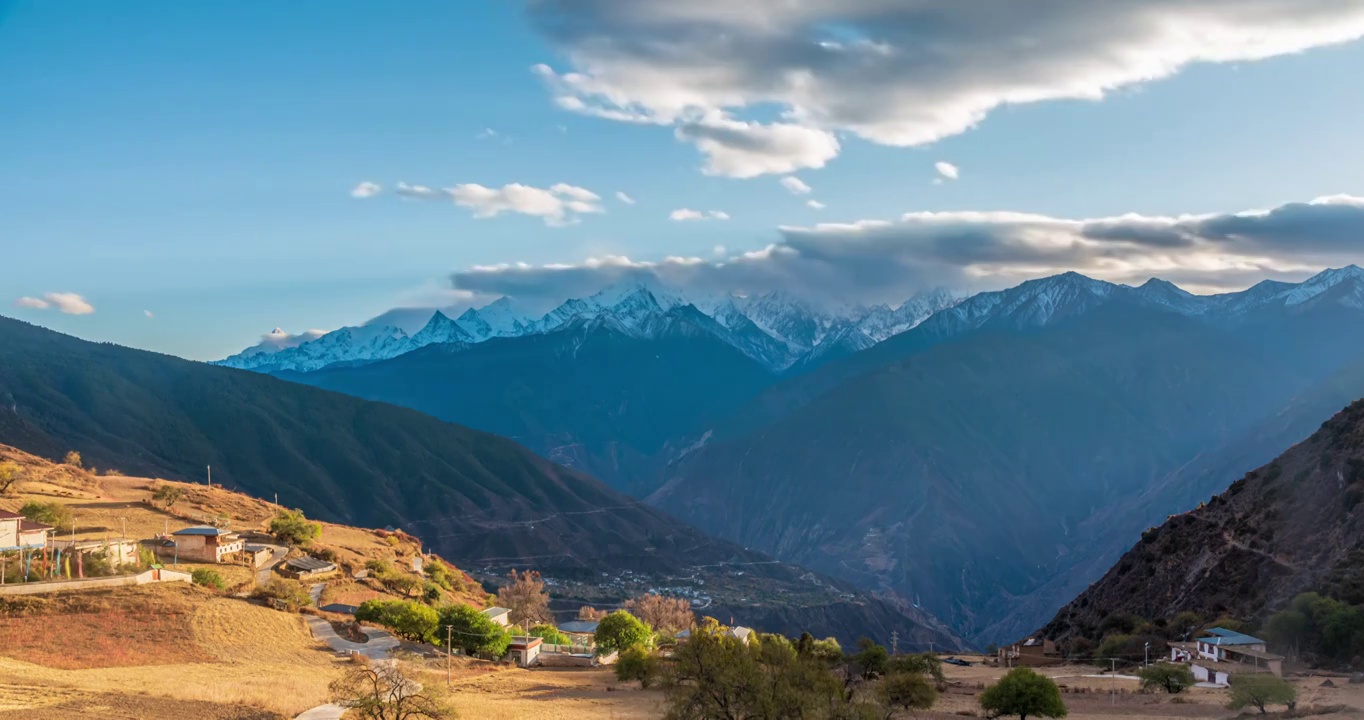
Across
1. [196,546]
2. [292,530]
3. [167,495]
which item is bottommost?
[196,546]

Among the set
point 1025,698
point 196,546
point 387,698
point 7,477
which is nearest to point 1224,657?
point 1025,698

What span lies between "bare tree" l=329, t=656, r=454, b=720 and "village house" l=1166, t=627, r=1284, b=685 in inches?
1786

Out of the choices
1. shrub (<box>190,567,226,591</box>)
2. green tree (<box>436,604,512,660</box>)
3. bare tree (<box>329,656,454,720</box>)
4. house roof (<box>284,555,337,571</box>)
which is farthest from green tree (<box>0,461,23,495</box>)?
bare tree (<box>329,656,454,720</box>)

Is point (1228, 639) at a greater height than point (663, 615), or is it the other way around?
point (1228, 639)

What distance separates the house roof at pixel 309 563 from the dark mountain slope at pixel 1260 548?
6224 centimetres

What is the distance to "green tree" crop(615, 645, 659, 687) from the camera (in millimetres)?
56844

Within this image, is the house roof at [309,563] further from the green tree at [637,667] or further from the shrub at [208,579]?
the green tree at [637,667]

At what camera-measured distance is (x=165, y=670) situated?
148 feet

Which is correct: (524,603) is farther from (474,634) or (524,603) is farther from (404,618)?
(404,618)

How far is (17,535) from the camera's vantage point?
2334 inches

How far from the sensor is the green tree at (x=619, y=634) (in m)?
73.0

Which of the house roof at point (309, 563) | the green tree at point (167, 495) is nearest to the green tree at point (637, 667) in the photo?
the house roof at point (309, 563)

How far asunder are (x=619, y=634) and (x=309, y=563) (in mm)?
25798

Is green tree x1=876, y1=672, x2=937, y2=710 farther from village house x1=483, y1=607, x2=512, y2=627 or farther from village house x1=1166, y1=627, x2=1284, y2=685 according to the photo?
village house x1=483, y1=607, x2=512, y2=627
